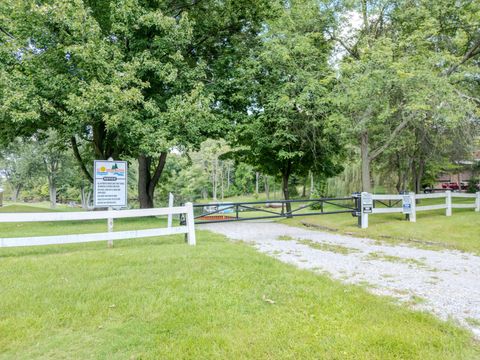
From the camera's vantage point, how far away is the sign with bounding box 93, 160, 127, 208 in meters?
7.43

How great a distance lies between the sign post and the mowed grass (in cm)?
242

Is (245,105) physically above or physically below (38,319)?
above

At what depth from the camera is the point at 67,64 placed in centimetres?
1234

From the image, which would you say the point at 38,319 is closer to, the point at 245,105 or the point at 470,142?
the point at 245,105

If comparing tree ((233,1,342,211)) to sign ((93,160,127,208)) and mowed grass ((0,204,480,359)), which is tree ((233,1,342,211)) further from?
mowed grass ((0,204,480,359))

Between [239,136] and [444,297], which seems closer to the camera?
[444,297]

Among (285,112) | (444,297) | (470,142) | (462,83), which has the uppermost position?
(462,83)

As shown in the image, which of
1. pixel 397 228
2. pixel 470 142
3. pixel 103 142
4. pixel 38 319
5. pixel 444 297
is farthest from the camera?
pixel 103 142

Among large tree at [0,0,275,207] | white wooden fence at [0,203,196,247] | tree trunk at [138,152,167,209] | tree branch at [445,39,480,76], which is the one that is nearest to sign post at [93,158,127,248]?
white wooden fence at [0,203,196,247]

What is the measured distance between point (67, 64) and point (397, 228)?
12.7 metres

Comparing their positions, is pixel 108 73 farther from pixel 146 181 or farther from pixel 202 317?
pixel 202 317

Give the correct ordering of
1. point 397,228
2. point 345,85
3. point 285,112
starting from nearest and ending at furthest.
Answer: point 397,228, point 345,85, point 285,112

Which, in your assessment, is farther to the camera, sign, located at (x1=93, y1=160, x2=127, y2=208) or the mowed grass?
sign, located at (x1=93, y1=160, x2=127, y2=208)

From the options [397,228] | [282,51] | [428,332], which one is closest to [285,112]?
[282,51]
